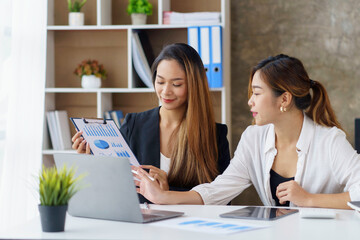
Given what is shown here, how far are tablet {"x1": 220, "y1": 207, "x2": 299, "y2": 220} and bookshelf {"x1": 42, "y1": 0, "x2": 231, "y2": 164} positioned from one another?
6.33ft

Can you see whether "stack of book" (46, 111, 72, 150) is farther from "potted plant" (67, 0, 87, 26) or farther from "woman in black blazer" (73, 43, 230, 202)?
"woman in black blazer" (73, 43, 230, 202)

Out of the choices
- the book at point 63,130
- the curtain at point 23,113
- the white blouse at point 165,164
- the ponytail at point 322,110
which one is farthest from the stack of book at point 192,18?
the ponytail at point 322,110

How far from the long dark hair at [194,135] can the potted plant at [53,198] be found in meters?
1.03

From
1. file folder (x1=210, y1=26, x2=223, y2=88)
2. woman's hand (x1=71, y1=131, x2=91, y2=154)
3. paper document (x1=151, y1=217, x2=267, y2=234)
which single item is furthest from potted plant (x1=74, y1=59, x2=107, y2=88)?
paper document (x1=151, y1=217, x2=267, y2=234)

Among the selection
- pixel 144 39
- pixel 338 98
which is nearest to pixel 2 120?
pixel 144 39

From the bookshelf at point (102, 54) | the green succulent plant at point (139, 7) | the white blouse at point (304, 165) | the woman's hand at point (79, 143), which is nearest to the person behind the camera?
the white blouse at point (304, 165)

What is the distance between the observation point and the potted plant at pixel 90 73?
12.1ft

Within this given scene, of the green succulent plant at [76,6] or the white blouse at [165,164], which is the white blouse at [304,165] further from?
the green succulent plant at [76,6]

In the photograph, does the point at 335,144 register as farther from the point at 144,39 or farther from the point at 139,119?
the point at 144,39

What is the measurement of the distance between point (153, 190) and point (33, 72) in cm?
198

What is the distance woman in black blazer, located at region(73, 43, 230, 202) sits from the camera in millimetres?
2398

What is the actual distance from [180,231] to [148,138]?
114cm

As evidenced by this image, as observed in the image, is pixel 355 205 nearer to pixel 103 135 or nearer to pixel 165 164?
pixel 103 135

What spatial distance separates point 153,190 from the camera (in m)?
1.91
